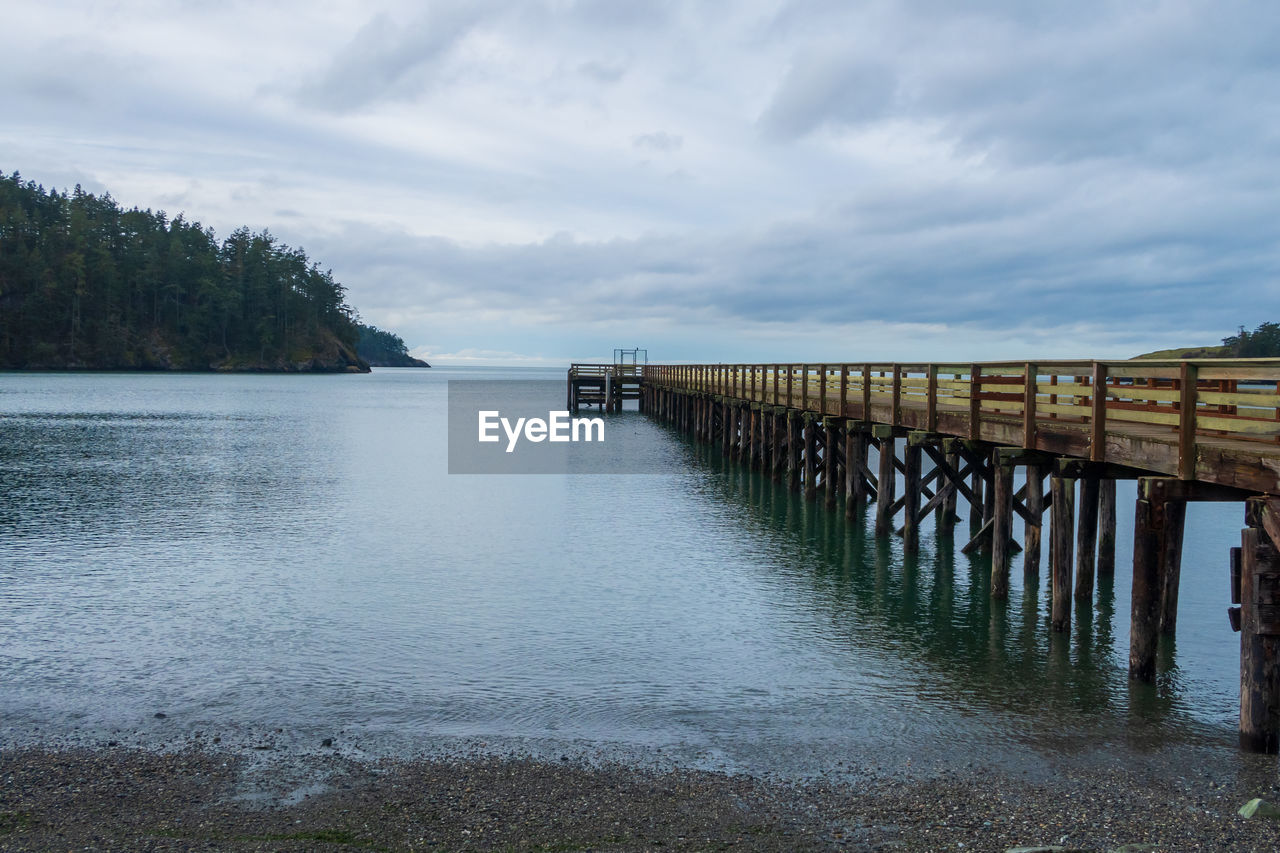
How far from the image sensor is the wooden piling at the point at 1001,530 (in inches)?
552

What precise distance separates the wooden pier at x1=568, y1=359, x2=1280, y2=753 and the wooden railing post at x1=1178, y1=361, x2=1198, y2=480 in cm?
1

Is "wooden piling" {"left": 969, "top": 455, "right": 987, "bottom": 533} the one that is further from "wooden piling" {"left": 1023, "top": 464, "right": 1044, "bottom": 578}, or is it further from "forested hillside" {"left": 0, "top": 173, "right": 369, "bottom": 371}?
"forested hillside" {"left": 0, "top": 173, "right": 369, "bottom": 371}

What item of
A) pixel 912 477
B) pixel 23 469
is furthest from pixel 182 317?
pixel 912 477

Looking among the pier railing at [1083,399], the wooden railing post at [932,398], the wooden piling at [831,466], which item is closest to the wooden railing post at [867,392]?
the pier railing at [1083,399]

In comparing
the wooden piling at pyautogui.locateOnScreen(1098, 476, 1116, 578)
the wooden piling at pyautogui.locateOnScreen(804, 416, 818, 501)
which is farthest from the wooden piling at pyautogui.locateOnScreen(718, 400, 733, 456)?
the wooden piling at pyautogui.locateOnScreen(1098, 476, 1116, 578)

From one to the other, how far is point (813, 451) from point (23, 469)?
74.6ft

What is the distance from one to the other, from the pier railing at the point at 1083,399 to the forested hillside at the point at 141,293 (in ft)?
403

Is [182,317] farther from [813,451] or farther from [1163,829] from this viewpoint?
[1163,829]

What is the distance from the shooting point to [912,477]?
61.4 ft

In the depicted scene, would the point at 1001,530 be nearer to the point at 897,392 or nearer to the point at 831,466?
the point at 897,392

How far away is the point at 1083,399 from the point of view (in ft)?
46.5

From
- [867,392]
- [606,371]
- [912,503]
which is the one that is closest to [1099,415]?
[912,503]

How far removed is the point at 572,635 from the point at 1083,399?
7906 mm

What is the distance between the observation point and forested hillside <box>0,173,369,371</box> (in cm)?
12069
